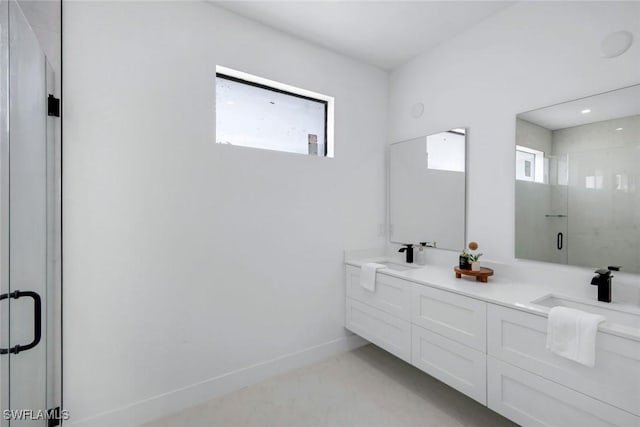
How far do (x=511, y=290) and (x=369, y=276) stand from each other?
1.01m

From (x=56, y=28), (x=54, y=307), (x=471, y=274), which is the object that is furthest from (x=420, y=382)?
(x=56, y=28)

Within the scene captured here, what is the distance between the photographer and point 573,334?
129 cm

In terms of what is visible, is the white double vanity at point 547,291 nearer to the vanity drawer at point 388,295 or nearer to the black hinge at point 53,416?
the vanity drawer at point 388,295

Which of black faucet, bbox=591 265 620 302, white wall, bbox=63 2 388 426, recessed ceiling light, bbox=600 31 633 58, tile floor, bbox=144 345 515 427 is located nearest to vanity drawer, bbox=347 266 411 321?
white wall, bbox=63 2 388 426

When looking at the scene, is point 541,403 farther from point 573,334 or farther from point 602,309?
point 602,309

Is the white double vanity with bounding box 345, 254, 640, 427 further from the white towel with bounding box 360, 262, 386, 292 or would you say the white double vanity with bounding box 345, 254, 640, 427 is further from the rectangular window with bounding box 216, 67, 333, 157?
the rectangular window with bounding box 216, 67, 333, 157

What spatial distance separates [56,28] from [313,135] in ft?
5.93

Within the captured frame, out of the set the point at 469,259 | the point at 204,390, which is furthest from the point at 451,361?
the point at 204,390

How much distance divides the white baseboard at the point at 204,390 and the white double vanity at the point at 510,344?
2.03ft

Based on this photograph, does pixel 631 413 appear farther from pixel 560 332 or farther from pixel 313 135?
pixel 313 135

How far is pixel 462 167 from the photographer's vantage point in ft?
7.80

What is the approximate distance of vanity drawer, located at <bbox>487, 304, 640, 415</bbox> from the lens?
117 centimetres

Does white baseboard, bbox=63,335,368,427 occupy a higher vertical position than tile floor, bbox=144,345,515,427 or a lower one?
higher

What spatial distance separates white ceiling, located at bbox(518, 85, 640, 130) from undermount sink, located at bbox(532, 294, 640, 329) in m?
1.05
